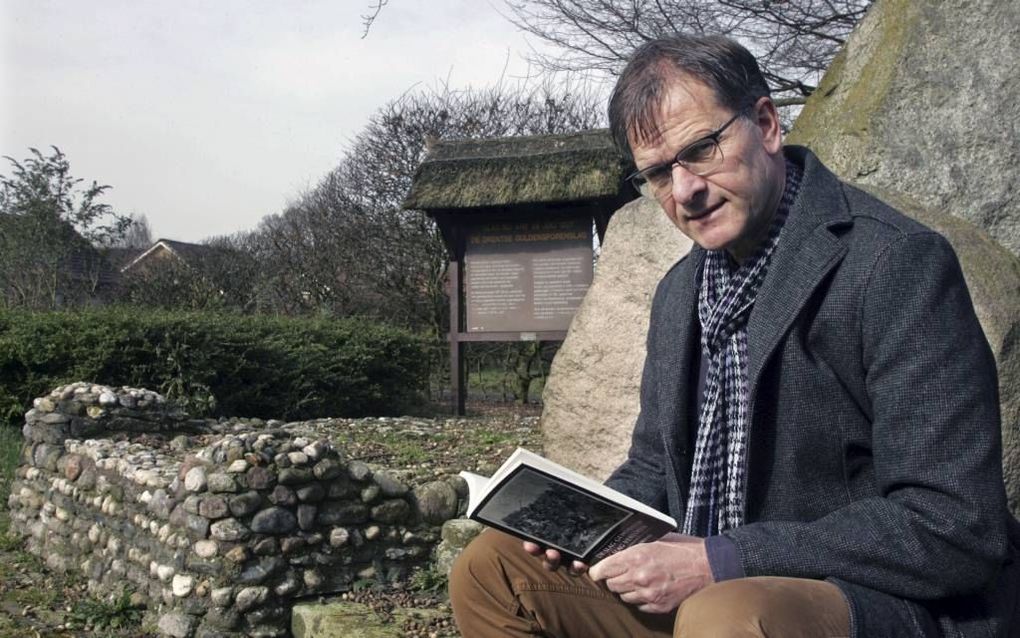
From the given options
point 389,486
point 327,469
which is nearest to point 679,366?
point 327,469

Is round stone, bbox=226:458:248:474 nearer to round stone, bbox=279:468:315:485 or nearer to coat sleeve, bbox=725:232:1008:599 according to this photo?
round stone, bbox=279:468:315:485

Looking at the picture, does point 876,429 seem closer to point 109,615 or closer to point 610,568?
point 610,568

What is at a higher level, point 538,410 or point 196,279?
point 196,279

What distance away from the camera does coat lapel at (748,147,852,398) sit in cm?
208

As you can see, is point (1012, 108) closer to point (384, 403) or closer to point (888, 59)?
point (888, 59)

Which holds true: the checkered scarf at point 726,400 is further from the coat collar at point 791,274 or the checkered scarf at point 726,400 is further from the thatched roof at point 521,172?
the thatched roof at point 521,172

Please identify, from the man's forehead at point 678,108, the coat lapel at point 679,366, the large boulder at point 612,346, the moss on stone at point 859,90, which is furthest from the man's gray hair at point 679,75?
the large boulder at point 612,346

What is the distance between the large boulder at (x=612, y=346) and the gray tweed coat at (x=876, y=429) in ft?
8.33

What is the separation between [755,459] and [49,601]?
466 centimetres

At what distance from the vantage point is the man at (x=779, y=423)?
183 centimetres

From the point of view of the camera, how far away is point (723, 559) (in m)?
1.98

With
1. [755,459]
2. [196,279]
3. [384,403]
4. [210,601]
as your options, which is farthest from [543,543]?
[196,279]

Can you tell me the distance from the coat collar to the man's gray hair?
0.23 meters

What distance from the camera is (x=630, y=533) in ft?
6.79
